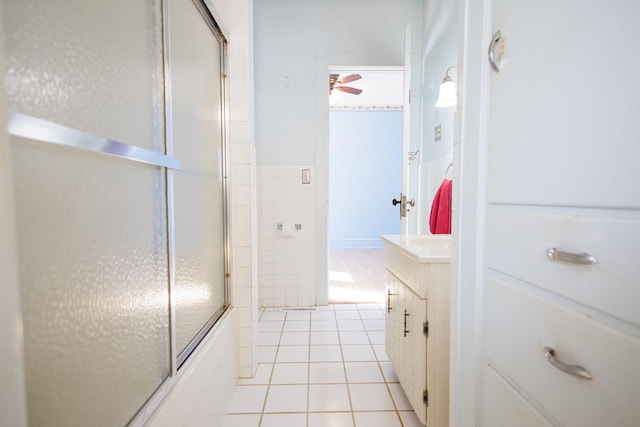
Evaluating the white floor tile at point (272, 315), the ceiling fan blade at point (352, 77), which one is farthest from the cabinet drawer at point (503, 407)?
the ceiling fan blade at point (352, 77)

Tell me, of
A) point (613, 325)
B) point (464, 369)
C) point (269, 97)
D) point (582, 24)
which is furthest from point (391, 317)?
point (269, 97)

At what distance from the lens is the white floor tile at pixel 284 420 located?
1.32m

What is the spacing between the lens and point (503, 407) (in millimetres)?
672

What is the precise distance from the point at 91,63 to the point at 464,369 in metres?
1.23

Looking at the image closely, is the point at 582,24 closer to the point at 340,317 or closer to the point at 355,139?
the point at 340,317

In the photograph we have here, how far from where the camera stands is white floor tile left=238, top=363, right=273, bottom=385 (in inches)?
63.7

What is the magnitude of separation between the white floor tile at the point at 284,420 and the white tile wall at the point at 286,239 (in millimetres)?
1343

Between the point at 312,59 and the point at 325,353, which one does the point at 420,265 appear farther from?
the point at 312,59

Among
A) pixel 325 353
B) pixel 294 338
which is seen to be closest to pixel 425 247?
pixel 325 353

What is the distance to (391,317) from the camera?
62.4 inches

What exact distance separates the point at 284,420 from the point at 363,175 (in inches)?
183

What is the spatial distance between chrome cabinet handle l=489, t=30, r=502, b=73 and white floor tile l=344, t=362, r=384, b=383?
162cm

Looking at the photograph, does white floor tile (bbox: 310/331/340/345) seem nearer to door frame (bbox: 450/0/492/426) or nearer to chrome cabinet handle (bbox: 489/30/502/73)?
door frame (bbox: 450/0/492/426)

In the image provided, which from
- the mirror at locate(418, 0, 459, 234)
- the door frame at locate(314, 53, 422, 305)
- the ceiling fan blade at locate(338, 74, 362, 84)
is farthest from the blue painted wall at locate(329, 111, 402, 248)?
the mirror at locate(418, 0, 459, 234)
